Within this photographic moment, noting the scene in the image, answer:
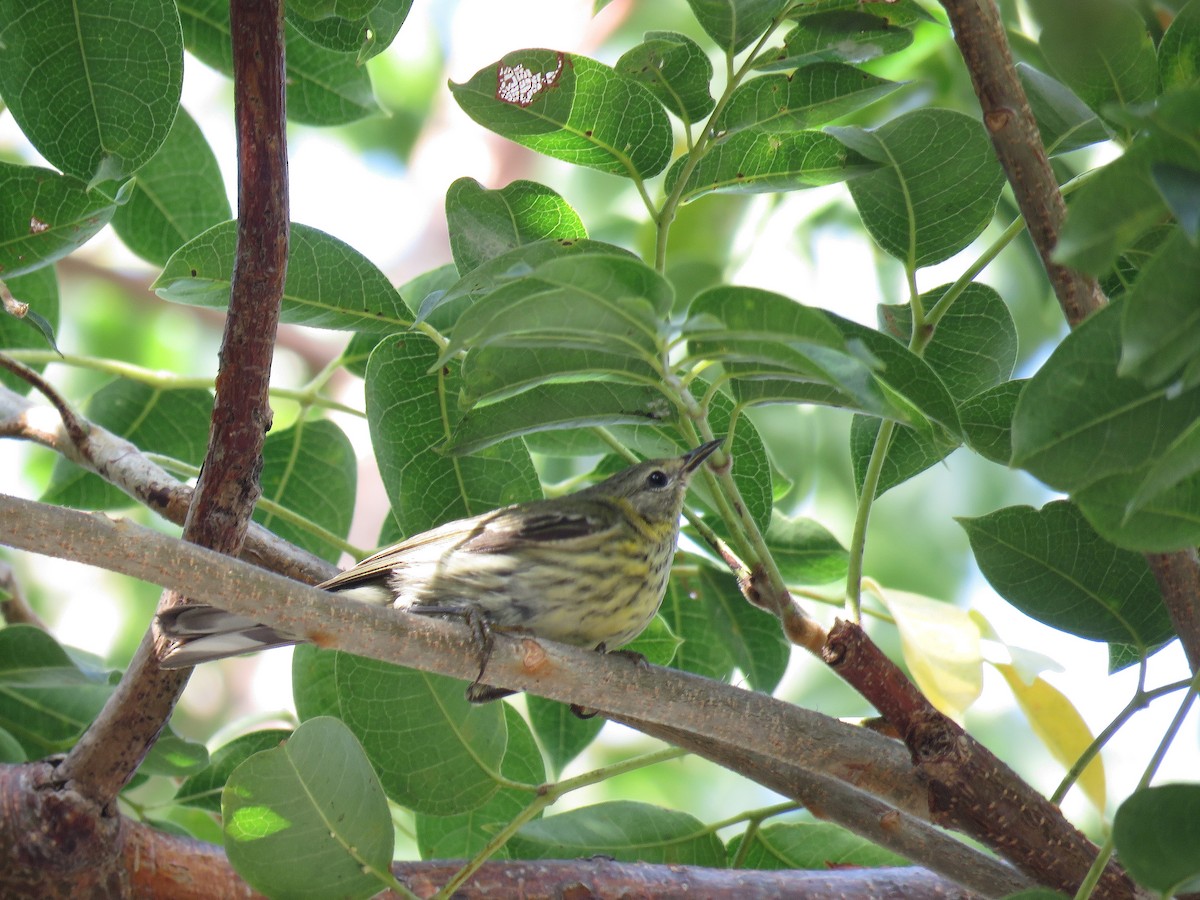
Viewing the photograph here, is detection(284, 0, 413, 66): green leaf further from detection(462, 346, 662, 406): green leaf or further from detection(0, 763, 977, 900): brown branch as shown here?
detection(0, 763, 977, 900): brown branch

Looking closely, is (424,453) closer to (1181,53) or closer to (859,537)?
(859,537)

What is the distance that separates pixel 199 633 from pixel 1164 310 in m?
1.79

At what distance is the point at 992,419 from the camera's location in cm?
202

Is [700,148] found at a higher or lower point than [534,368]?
higher

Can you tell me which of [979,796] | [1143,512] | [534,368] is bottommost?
[979,796]

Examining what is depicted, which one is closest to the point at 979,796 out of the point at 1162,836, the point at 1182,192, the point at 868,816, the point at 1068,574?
the point at 868,816

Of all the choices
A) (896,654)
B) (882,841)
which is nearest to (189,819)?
(882,841)

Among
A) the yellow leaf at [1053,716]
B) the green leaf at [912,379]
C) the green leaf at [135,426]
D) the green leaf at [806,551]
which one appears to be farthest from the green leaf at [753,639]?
the green leaf at [135,426]

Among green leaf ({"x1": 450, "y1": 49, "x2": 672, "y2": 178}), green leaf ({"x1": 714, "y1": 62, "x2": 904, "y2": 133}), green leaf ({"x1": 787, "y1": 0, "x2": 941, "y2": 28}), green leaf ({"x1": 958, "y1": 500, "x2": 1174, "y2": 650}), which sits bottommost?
green leaf ({"x1": 958, "y1": 500, "x2": 1174, "y2": 650})

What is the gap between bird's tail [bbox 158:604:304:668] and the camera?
2.23 meters

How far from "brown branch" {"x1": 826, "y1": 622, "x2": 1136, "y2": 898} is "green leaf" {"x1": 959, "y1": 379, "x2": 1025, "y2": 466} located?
1.33 feet

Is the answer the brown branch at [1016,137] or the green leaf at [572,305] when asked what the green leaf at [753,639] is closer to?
the brown branch at [1016,137]

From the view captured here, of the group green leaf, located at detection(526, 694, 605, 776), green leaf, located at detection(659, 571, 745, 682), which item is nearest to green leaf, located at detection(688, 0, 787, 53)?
green leaf, located at detection(659, 571, 745, 682)

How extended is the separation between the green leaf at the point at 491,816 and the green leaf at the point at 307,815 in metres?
0.65
